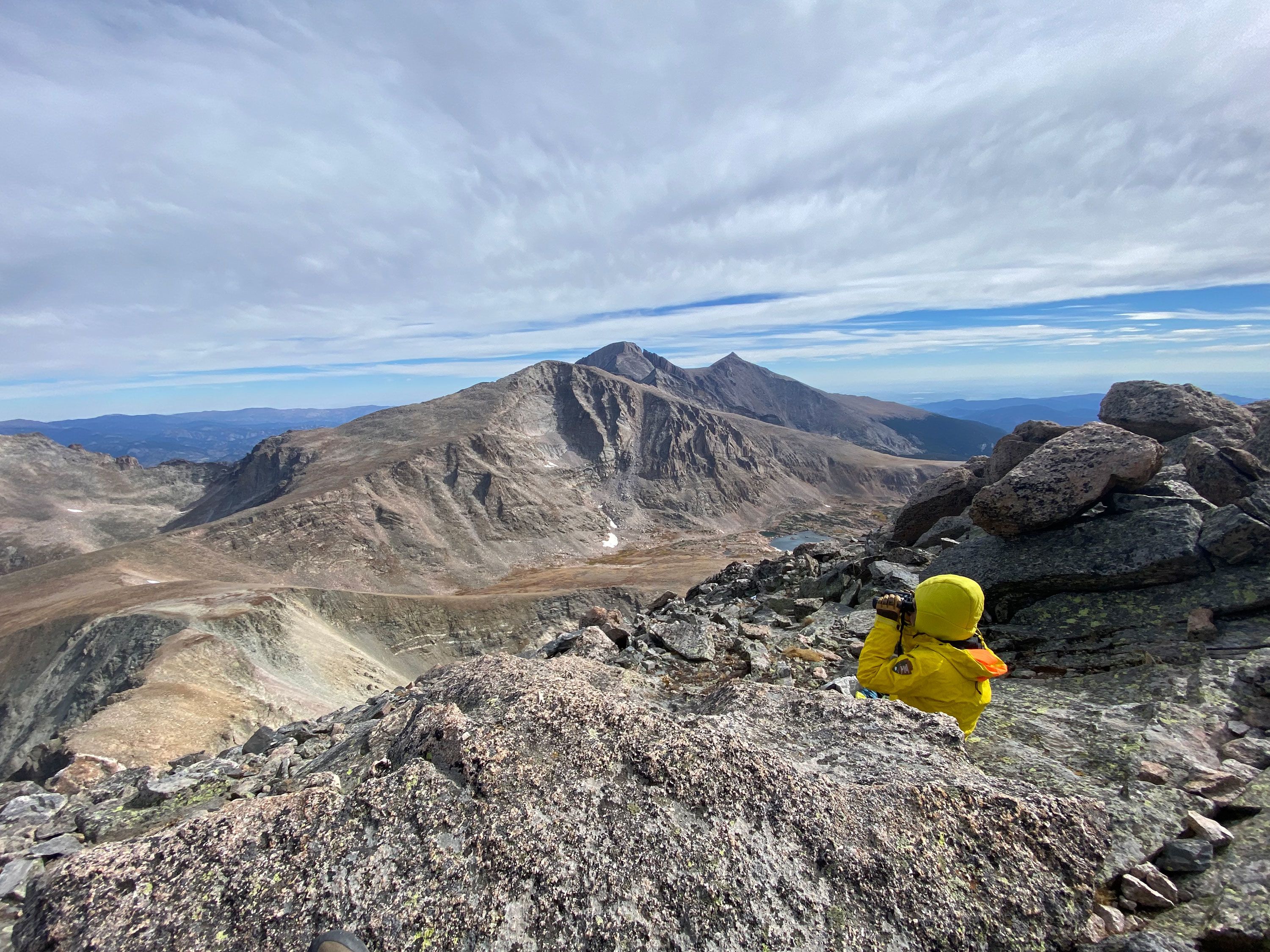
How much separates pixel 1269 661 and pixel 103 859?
13.2 meters

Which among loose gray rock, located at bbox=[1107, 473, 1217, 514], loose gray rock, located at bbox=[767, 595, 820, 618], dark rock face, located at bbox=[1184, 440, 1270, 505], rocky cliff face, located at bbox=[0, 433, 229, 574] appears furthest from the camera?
A: rocky cliff face, located at bbox=[0, 433, 229, 574]

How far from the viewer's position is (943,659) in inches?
250

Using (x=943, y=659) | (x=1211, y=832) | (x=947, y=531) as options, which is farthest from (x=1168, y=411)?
(x=1211, y=832)

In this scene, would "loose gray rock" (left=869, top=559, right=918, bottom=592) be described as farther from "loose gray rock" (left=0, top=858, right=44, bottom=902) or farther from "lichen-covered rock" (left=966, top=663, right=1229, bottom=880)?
"loose gray rock" (left=0, top=858, right=44, bottom=902)

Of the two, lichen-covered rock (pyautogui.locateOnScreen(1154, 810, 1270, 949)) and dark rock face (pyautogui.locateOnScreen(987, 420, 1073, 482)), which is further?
dark rock face (pyautogui.locateOnScreen(987, 420, 1073, 482))

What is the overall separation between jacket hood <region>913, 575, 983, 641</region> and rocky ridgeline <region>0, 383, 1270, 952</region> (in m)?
0.96

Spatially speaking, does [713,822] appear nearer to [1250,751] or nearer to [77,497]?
[1250,751]

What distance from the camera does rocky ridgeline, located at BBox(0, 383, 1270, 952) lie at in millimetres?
3713

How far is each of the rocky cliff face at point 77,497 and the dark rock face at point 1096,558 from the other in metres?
142

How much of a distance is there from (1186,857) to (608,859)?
4564 millimetres

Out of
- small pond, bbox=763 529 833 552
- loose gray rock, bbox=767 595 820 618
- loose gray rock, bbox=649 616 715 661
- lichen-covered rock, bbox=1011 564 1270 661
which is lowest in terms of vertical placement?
small pond, bbox=763 529 833 552

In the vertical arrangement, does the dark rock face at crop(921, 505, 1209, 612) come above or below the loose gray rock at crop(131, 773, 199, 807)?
above

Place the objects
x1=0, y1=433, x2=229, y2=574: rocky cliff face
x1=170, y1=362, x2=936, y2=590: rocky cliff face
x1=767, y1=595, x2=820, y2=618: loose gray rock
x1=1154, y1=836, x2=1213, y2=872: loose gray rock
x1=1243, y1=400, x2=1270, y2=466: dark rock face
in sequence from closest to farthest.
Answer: x1=1154, y1=836, x2=1213, y2=872: loose gray rock, x1=767, y1=595, x2=820, y2=618: loose gray rock, x1=1243, y1=400, x2=1270, y2=466: dark rock face, x1=170, y1=362, x2=936, y2=590: rocky cliff face, x1=0, y1=433, x2=229, y2=574: rocky cliff face

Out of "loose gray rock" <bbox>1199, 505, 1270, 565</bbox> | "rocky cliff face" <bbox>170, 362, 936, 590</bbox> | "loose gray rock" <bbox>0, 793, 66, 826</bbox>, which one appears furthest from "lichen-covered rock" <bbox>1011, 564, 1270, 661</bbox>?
"rocky cliff face" <bbox>170, 362, 936, 590</bbox>
